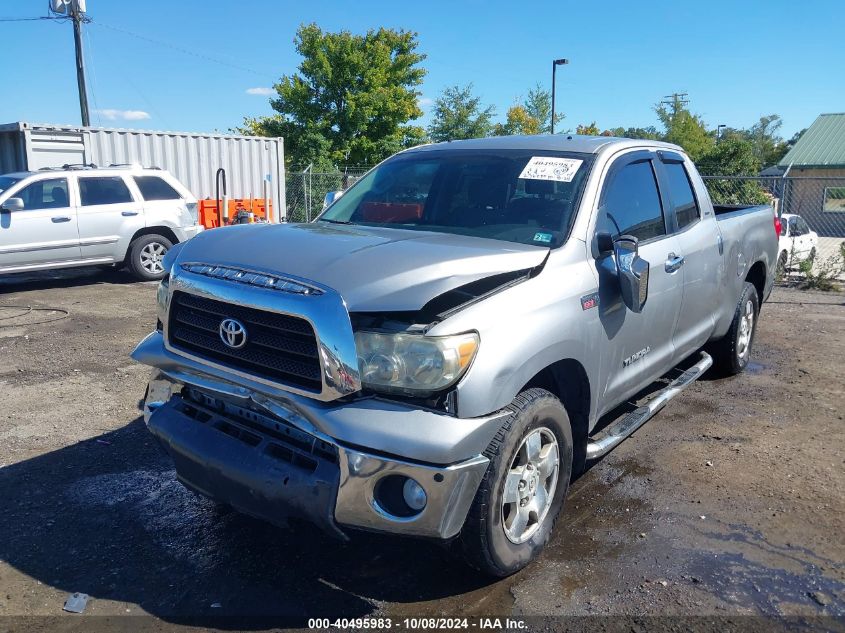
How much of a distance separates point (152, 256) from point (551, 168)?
371 inches

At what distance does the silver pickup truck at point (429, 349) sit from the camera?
8.87 ft

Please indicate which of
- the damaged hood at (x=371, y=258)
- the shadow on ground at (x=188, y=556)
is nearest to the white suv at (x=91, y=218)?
the shadow on ground at (x=188, y=556)

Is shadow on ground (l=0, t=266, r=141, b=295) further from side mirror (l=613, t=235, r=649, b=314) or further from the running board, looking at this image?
side mirror (l=613, t=235, r=649, b=314)

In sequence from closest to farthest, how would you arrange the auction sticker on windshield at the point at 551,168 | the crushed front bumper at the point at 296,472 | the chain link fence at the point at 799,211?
the crushed front bumper at the point at 296,472 → the auction sticker on windshield at the point at 551,168 → the chain link fence at the point at 799,211

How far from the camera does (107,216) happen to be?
37.0 feet

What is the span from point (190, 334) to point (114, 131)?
44.3 feet

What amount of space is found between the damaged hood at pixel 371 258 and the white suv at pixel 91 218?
27.7 ft

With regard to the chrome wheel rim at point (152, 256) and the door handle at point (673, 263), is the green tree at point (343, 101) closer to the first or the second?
the chrome wheel rim at point (152, 256)

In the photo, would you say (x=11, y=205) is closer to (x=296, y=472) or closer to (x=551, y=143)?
(x=551, y=143)

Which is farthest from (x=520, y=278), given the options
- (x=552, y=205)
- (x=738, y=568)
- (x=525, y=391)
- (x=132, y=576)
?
(x=132, y=576)

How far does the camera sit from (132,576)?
3.22 m

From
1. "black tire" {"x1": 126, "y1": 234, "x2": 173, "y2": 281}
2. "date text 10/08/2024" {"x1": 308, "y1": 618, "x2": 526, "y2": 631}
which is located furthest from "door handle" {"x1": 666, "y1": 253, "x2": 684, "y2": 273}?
"black tire" {"x1": 126, "y1": 234, "x2": 173, "y2": 281}

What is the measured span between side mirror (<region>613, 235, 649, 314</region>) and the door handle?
2.37 feet

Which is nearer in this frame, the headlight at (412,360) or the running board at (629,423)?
the headlight at (412,360)
